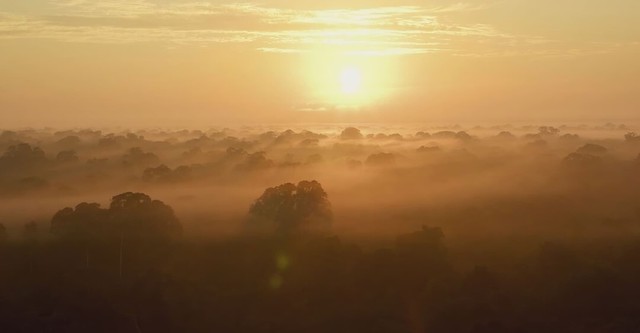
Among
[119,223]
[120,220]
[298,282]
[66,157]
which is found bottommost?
[298,282]

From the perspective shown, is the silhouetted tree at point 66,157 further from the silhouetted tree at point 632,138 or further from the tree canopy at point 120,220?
the silhouetted tree at point 632,138

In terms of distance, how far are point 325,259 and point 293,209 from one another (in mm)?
15257

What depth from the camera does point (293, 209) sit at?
A: 238 ft

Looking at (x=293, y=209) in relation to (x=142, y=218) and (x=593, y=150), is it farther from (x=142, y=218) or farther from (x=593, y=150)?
(x=593, y=150)

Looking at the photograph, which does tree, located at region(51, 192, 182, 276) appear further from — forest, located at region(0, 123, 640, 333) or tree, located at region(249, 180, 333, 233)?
tree, located at region(249, 180, 333, 233)

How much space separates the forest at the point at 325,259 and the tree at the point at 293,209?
0.68 ft

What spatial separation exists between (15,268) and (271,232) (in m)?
21.4

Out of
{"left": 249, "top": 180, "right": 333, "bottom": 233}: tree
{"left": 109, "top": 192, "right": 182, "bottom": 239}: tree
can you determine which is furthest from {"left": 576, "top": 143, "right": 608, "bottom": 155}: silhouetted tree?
{"left": 109, "top": 192, "right": 182, "bottom": 239}: tree

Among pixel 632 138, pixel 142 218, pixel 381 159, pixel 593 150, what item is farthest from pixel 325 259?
pixel 632 138

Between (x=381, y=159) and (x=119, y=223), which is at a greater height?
(x=381, y=159)

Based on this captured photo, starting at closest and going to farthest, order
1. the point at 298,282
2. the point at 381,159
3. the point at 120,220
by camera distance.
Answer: the point at 298,282 → the point at 120,220 → the point at 381,159

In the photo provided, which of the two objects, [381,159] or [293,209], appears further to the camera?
[381,159]

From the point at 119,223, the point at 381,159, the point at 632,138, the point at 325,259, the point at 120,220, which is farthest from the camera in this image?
the point at 632,138

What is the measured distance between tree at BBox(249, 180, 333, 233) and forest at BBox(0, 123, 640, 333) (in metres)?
0.21
